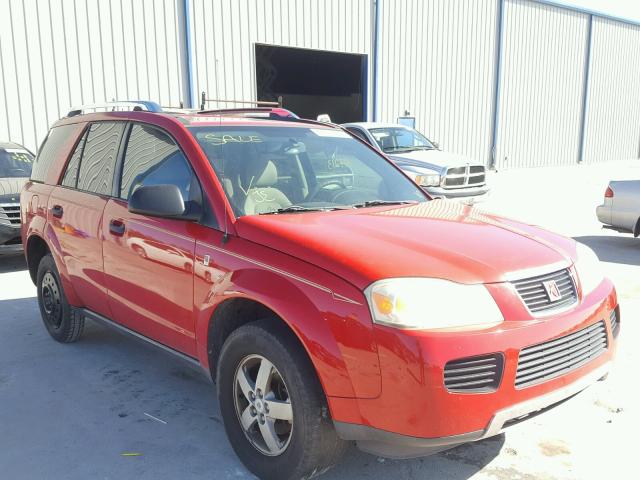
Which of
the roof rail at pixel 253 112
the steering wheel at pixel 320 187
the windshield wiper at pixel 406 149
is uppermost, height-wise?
the roof rail at pixel 253 112

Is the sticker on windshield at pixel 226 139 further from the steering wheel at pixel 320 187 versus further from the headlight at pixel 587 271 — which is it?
the headlight at pixel 587 271

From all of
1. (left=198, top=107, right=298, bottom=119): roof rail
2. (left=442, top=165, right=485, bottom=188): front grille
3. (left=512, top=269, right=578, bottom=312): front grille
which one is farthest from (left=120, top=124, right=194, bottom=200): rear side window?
(left=442, top=165, right=485, bottom=188): front grille

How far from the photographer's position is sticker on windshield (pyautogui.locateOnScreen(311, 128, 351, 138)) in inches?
161

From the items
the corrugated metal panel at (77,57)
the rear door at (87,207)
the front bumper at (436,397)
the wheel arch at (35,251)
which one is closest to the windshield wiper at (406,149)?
the corrugated metal panel at (77,57)

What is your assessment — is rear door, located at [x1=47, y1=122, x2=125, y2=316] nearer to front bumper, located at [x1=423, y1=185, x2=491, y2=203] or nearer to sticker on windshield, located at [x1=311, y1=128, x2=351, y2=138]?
sticker on windshield, located at [x1=311, y1=128, x2=351, y2=138]

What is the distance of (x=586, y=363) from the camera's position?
8.77ft

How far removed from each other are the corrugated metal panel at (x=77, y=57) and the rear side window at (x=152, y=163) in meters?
9.18

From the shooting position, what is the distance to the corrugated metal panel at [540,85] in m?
22.8

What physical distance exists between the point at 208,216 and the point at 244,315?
56 cm

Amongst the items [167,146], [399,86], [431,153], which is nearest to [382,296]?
[167,146]

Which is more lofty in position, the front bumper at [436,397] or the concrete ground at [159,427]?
the front bumper at [436,397]

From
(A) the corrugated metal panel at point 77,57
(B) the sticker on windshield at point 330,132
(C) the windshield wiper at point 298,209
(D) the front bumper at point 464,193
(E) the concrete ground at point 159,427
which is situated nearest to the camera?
(E) the concrete ground at point 159,427

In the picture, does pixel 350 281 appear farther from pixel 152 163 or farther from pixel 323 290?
pixel 152 163

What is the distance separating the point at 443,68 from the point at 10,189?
16302 millimetres
